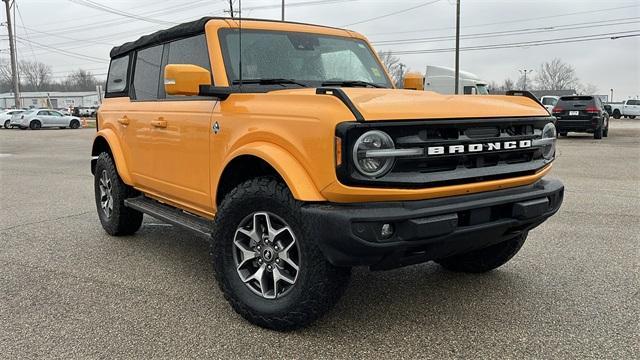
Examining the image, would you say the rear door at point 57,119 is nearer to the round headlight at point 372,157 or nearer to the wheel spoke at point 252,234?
the wheel spoke at point 252,234

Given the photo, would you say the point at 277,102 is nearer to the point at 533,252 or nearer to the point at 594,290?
the point at 594,290

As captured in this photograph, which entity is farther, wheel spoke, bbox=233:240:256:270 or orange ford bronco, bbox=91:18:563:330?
wheel spoke, bbox=233:240:256:270

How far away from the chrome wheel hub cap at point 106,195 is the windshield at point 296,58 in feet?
7.87

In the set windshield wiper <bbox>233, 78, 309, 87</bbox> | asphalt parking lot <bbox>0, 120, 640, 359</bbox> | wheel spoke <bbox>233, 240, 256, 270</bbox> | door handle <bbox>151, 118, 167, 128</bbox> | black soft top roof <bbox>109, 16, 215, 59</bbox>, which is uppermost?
black soft top roof <bbox>109, 16, 215, 59</bbox>

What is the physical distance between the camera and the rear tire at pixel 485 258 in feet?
13.0

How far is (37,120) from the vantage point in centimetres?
3416

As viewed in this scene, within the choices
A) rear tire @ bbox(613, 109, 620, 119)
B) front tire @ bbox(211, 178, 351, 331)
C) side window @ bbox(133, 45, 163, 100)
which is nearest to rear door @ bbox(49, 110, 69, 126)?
side window @ bbox(133, 45, 163, 100)

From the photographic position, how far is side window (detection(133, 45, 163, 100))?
4828 mm

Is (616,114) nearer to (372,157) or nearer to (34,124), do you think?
(34,124)

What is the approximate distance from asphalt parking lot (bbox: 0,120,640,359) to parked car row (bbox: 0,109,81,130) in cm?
3208

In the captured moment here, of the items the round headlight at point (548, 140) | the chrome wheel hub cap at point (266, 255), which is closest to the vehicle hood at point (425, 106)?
the round headlight at point (548, 140)

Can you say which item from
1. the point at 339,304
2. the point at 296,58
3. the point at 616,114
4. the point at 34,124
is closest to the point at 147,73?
the point at 296,58

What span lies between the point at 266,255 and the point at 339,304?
2.35ft

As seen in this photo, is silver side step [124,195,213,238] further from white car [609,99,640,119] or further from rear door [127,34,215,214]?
white car [609,99,640,119]
